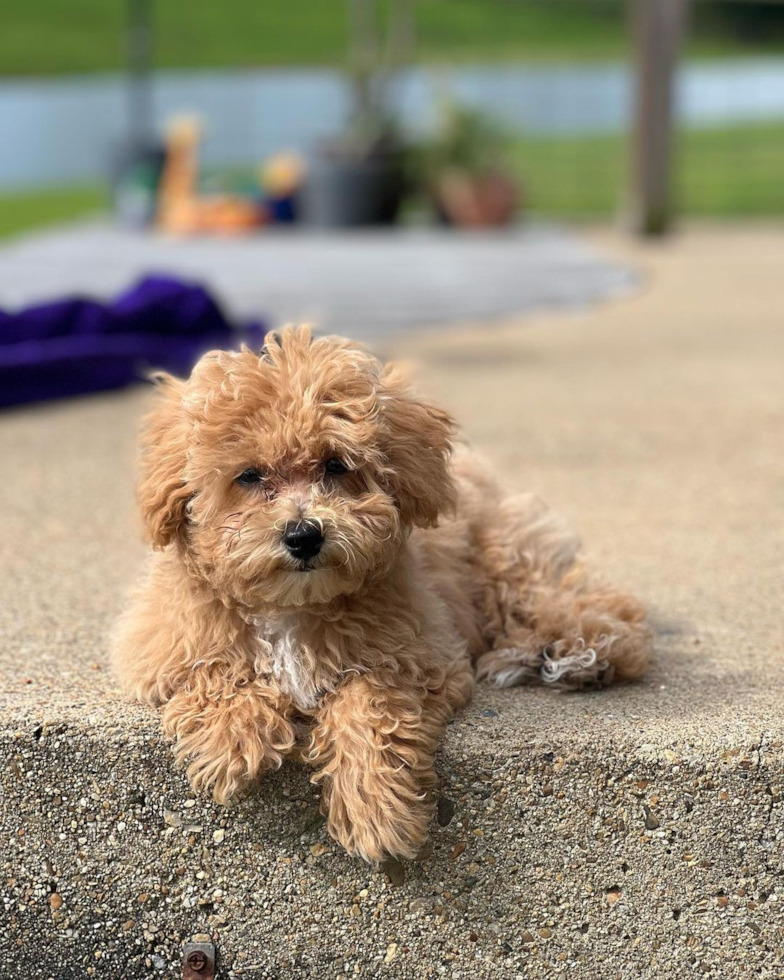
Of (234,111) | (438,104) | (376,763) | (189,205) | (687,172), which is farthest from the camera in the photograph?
(234,111)

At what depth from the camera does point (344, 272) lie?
11.6 m

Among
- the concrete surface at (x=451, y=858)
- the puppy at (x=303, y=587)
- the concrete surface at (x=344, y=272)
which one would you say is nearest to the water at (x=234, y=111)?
the concrete surface at (x=344, y=272)

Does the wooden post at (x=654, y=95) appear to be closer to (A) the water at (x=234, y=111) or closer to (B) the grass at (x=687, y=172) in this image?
(B) the grass at (x=687, y=172)

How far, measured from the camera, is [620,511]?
5.25 meters

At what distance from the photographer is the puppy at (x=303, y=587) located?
2852 mm

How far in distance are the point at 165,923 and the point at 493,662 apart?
1.08m

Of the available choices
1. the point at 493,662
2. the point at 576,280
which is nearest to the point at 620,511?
the point at 493,662

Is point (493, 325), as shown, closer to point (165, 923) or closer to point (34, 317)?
point (34, 317)

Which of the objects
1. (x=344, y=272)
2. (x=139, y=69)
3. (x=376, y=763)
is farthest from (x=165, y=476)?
(x=139, y=69)

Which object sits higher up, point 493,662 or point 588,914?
point 493,662

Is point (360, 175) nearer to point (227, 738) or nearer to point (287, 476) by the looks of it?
point (287, 476)

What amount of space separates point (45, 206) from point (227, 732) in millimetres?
19614

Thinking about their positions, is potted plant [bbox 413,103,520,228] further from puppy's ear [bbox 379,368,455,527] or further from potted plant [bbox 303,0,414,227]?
puppy's ear [bbox 379,368,455,527]

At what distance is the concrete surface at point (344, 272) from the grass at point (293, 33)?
967cm
